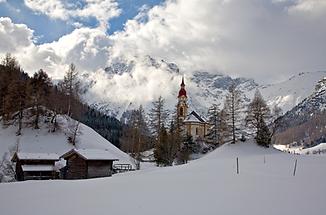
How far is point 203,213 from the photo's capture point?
555 inches

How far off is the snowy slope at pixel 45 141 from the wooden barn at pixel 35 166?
8.14m

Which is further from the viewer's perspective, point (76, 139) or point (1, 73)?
point (1, 73)

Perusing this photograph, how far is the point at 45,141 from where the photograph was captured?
57.8 m

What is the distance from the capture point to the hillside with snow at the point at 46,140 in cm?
5481

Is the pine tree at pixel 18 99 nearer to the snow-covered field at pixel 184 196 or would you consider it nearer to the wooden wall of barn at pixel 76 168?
the wooden wall of barn at pixel 76 168

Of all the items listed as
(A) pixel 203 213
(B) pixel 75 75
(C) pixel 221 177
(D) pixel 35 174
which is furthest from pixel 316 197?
(B) pixel 75 75

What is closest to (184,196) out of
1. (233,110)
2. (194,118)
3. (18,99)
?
(233,110)

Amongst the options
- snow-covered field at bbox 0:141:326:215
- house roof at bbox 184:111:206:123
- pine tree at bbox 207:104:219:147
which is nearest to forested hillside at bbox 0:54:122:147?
pine tree at bbox 207:104:219:147

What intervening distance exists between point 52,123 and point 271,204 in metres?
53.4

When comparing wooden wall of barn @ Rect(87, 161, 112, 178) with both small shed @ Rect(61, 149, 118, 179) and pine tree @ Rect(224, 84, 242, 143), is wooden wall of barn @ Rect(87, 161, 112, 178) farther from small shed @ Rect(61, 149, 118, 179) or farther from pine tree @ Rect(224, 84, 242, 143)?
pine tree @ Rect(224, 84, 242, 143)

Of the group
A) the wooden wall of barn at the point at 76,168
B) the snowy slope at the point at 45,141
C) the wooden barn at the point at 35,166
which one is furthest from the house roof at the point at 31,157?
the snowy slope at the point at 45,141

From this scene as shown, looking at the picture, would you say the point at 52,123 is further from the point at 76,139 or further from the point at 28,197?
the point at 28,197

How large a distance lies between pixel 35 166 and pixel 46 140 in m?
13.3

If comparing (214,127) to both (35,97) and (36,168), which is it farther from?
(36,168)
